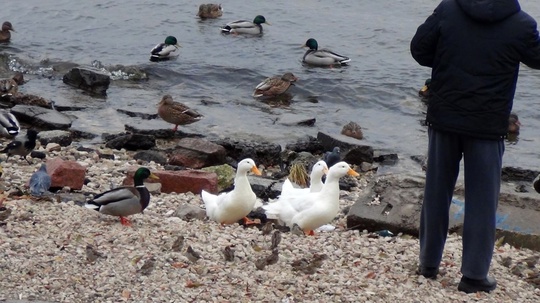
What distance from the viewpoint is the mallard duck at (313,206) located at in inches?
362

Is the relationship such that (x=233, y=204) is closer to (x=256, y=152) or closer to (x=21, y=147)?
(x=21, y=147)

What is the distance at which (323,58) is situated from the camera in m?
21.2

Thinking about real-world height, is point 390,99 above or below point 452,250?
below

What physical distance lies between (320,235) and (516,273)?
6.48ft

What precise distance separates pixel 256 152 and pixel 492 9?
303 inches

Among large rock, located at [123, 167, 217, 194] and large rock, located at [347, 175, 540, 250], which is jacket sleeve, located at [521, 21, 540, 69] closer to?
large rock, located at [347, 175, 540, 250]

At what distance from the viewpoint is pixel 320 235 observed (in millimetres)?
8766

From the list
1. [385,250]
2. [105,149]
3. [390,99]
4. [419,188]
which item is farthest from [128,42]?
[385,250]

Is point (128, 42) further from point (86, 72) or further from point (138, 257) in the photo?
point (138, 257)

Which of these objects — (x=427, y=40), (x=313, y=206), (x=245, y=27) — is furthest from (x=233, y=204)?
(x=245, y=27)

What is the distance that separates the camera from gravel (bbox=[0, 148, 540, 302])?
6.43 m

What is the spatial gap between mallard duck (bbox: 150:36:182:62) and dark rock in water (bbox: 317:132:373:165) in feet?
24.5

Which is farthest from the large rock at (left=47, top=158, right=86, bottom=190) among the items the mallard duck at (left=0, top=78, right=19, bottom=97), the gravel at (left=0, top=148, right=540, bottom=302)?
the mallard duck at (left=0, top=78, right=19, bottom=97)

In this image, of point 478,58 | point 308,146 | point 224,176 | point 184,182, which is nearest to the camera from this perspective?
point 478,58
